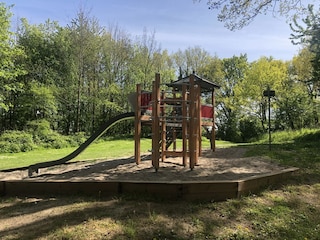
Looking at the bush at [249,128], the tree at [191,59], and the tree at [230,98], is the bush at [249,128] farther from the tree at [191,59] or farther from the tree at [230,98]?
the tree at [191,59]

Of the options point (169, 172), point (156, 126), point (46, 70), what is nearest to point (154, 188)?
point (169, 172)

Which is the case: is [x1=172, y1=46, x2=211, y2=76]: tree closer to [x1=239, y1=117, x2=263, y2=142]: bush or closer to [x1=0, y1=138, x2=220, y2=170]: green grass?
[x1=239, y1=117, x2=263, y2=142]: bush

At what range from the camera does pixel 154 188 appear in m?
4.05

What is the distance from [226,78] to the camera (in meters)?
29.4

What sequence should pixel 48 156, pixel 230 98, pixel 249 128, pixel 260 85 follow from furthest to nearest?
pixel 230 98 → pixel 249 128 → pixel 260 85 → pixel 48 156

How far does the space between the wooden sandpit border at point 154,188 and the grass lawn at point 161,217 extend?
4.8 inches

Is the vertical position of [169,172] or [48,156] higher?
[169,172]

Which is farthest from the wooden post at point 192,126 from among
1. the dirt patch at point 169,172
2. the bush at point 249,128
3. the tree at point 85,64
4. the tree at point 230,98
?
the tree at point 230,98

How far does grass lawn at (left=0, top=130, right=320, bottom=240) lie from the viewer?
9.99 ft

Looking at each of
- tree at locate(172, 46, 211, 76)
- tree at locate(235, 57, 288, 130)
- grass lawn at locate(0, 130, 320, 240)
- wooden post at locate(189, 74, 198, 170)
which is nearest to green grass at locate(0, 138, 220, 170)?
wooden post at locate(189, 74, 198, 170)

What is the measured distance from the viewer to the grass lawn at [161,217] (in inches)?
120

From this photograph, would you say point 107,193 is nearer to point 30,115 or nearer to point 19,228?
point 19,228

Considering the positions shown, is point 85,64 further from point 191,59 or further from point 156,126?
point 156,126

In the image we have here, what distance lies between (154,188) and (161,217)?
700 mm
